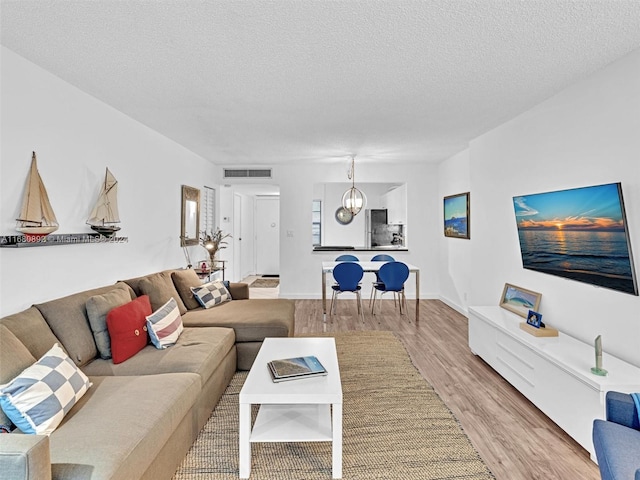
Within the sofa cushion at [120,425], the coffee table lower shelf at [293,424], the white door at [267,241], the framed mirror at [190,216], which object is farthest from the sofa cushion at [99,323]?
the white door at [267,241]

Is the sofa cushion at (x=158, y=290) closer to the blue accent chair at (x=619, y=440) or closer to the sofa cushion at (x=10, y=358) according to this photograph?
the sofa cushion at (x=10, y=358)

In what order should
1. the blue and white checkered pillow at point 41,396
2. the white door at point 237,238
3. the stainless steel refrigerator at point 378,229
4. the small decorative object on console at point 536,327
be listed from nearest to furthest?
the blue and white checkered pillow at point 41,396 < the small decorative object on console at point 536,327 < the white door at point 237,238 < the stainless steel refrigerator at point 378,229

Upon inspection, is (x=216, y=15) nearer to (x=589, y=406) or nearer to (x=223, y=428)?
(x=223, y=428)

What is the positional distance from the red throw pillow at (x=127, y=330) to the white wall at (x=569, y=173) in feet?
10.6

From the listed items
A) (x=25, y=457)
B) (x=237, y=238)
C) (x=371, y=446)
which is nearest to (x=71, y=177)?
(x=25, y=457)

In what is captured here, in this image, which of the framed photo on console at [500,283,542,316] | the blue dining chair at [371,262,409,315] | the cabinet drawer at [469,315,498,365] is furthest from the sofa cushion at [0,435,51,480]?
the blue dining chair at [371,262,409,315]

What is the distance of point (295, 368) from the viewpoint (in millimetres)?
2088

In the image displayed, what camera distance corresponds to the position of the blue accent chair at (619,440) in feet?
4.27

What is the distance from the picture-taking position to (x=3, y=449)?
1093 millimetres

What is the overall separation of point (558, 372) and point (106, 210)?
12.1 ft

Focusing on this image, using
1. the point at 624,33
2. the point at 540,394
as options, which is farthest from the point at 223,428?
the point at 624,33

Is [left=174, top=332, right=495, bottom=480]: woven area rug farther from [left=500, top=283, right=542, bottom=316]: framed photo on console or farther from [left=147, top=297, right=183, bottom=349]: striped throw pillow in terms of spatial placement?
[left=500, top=283, right=542, bottom=316]: framed photo on console

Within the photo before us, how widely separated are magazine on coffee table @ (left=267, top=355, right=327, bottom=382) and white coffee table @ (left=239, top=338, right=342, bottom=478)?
0.10ft

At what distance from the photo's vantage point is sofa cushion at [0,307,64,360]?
182cm
